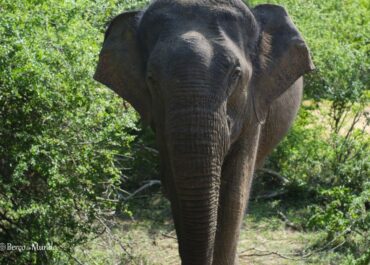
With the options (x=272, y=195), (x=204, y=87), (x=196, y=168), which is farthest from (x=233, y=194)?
(x=272, y=195)

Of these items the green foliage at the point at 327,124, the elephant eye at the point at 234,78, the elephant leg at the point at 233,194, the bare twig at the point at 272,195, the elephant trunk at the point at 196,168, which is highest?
the elephant eye at the point at 234,78

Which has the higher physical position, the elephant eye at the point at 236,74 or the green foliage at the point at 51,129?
the elephant eye at the point at 236,74

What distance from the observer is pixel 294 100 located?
852cm

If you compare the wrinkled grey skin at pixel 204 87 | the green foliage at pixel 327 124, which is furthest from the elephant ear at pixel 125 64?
the green foliage at pixel 327 124

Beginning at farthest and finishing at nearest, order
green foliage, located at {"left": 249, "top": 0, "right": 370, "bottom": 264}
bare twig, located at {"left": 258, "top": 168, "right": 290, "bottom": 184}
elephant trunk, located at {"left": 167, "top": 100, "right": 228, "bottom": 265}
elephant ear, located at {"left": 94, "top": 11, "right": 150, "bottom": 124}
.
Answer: bare twig, located at {"left": 258, "top": 168, "right": 290, "bottom": 184}, green foliage, located at {"left": 249, "top": 0, "right": 370, "bottom": 264}, elephant ear, located at {"left": 94, "top": 11, "right": 150, "bottom": 124}, elephant trunk, located at {"left": 167, "top": 100, "right": 228, "bottom": 265}

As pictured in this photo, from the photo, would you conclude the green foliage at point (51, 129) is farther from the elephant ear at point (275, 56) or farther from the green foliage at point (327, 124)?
the green foliage at point (327, 124)

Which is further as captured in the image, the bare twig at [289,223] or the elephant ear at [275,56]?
the bare twig at [289,223]

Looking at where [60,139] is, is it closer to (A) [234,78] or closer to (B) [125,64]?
(B) [125,64]

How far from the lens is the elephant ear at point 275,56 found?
22.4 ft

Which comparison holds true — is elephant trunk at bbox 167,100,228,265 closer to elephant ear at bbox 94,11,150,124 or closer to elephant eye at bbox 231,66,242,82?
elephant eye at bbox 231,66,242,82

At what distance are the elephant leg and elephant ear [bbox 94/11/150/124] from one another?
65 centimetres

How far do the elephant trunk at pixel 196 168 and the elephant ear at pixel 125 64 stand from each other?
88cm

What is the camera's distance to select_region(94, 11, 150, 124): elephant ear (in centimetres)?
681

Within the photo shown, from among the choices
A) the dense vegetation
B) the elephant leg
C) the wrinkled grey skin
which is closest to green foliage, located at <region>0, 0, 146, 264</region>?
the dense vegetation
